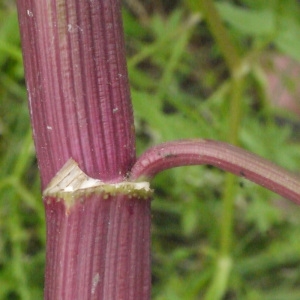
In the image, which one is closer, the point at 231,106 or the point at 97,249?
the point at 97,249

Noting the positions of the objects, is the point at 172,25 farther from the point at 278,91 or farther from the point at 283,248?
the point at 283,248

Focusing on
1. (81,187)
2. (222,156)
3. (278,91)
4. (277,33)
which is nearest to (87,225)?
(81,187)

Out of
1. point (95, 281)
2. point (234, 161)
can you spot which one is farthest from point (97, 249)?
point (234, 161)

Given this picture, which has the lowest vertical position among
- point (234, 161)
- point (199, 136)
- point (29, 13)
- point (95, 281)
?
point (95, 281)

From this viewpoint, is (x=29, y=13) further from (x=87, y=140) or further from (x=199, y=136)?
(x=199, y=136)

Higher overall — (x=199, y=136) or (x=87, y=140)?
(x=199, y=136)

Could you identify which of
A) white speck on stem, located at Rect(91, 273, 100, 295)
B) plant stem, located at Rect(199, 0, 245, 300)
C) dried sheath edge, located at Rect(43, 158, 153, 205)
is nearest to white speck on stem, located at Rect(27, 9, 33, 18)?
dried sheath edge, located at Rect(43, 158, 153, 205)

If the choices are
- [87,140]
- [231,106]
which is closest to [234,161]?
[87,140]
